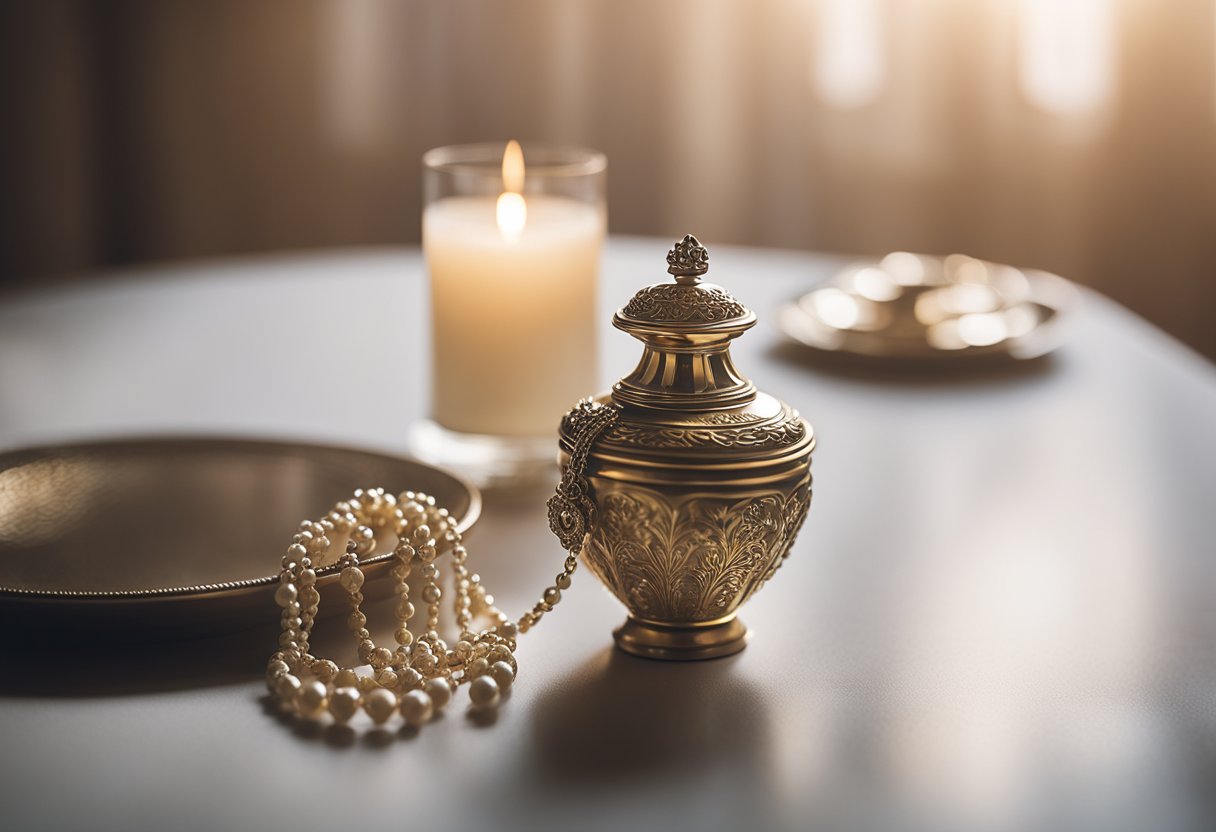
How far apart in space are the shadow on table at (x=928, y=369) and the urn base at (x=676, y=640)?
1.75 ft

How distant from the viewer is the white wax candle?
88cm

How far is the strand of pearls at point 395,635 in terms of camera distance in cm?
56

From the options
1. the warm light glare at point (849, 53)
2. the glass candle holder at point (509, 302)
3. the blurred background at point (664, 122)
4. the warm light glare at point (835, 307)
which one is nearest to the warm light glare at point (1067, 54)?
the blurred background at point (664, 122)

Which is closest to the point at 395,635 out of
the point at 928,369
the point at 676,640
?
the point at 676,640

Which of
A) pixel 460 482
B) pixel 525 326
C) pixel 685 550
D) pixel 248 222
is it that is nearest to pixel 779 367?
pixel 525 326

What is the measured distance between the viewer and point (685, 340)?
597 mm

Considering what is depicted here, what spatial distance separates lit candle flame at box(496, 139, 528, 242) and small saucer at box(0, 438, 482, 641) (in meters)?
0.17

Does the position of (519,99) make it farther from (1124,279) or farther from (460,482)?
(460,482)

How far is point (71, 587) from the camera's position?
26.7 inches

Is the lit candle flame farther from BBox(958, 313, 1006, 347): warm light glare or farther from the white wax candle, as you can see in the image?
BBox(958, 313, 1006, 347): warm light glare

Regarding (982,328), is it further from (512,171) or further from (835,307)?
(512,171)

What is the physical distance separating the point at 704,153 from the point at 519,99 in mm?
353

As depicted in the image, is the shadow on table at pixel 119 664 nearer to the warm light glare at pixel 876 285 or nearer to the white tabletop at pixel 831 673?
the white tabletop at pixel 831 673

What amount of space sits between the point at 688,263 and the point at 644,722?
0.62 ft
